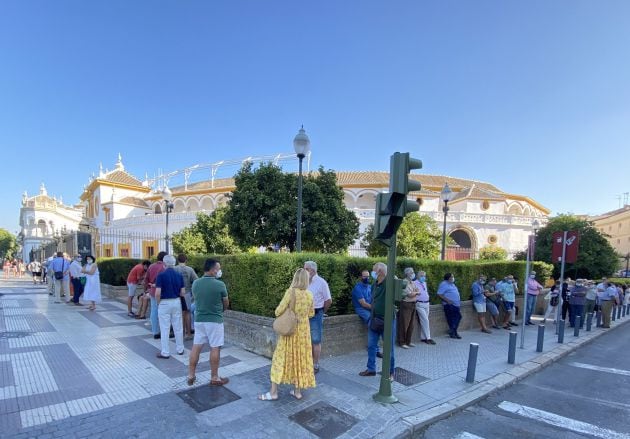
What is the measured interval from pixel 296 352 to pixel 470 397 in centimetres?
276

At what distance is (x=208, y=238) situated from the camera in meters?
23.7

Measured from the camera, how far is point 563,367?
6961mm

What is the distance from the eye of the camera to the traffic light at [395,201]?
4.21 metres

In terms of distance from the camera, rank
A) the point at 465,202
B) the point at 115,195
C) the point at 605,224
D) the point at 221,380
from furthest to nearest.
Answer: the point at 605,224
the point at 115,195
the point at 465,202
the point at 221,380

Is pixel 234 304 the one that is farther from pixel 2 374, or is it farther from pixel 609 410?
pixel 609 410

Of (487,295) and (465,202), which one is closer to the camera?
(487,295)

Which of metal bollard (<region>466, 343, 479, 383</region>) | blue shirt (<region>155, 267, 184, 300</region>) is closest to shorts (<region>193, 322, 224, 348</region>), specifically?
blue shirt (<region>155, 267, 184, 300</region>)

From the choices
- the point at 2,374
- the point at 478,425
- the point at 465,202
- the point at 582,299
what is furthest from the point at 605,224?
the point at 2,374

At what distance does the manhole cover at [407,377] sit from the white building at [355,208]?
24.4 m

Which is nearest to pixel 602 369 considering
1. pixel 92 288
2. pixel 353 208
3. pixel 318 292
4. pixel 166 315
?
pixel 318 292

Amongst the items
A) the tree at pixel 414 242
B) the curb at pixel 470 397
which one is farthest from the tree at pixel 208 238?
the curb at pixel 470 397

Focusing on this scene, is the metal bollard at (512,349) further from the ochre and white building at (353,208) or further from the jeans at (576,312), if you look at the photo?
the ochre and white building at (353,208)

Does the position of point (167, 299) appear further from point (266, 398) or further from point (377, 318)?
point (377, 318)

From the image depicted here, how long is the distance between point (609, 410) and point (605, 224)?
8043cm
